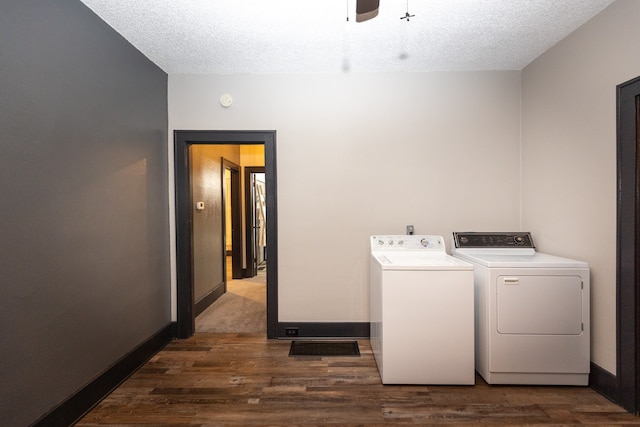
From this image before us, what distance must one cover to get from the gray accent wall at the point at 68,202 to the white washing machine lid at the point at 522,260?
264cm

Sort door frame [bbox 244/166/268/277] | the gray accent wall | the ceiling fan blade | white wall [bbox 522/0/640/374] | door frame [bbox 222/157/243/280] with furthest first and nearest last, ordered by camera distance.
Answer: door frame [bbox 244/166/268/277] < door frame [bbox 222/157/243/280] < white wall [bbox 522/0/640/374] < the gray accent wall < the ceiling fan blade

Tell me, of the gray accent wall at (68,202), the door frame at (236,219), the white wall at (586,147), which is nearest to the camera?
the gray accent wall at (68,202)

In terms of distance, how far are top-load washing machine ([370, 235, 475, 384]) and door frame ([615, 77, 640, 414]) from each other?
0.86 metres

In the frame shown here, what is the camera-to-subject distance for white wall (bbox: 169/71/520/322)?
2932 millimetres

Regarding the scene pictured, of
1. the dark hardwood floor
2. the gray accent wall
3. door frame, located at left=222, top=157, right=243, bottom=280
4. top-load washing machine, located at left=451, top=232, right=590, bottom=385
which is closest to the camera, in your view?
the gray accent wall

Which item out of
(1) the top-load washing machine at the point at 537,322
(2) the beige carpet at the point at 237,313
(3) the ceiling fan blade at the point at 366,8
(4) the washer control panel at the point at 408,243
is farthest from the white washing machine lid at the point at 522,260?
(2) the beige carpet at the point at 237,313

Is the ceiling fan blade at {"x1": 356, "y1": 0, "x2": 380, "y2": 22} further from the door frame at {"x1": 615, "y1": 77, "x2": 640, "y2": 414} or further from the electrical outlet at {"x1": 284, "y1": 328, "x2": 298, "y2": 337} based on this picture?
the electrical outlet at {"x1": 284, "y1": 328, "x2": 298, "y2": 337}

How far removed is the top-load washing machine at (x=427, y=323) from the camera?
2.15 m

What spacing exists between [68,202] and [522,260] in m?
2.97

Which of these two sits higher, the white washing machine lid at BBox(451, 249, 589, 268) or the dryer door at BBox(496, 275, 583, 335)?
the white washing machine lid at BBox(451, 249, 589, 268)

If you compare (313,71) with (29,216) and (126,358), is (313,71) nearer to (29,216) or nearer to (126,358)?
(29,216)

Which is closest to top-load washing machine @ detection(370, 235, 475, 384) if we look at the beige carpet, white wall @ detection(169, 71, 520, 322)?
white wall @ detection(169, 71, 520, 322)

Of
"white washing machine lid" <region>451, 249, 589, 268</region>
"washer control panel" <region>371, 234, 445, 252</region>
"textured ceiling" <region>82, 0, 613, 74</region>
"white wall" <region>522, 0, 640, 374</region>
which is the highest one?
"textured ceiling" <region>82, 0, 613, 74</region>

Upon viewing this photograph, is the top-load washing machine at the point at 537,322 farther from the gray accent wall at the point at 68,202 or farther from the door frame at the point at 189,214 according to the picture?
the gray accent wall at the point at 68,202
